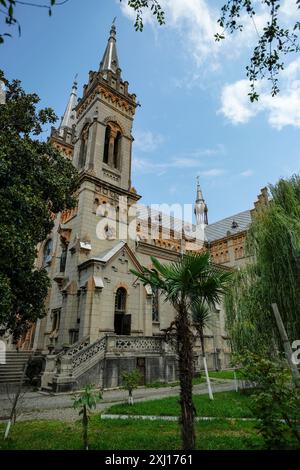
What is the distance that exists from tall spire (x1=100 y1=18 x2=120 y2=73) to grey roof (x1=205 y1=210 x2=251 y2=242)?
24.4m

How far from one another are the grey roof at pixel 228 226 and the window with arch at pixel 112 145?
18356 millimetres

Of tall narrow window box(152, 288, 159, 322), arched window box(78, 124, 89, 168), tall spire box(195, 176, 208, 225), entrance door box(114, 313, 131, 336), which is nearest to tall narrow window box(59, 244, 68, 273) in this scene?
entrance door box(114, 313, 131, 336)

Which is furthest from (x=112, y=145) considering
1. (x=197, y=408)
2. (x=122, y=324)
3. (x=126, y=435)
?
(x=126, y=435)

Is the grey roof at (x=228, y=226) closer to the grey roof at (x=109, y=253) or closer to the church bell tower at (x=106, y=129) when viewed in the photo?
the church bell tower at (x=106, y=129)

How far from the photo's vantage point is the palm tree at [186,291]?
504cm

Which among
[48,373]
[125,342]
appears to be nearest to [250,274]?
[125,342]

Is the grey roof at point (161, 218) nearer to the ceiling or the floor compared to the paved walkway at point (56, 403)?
nearer to the ceiling

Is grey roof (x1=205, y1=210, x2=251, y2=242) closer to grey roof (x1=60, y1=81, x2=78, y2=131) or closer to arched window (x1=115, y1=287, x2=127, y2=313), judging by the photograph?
arched window (x1=115, y1=287, x2=127, y2=313)

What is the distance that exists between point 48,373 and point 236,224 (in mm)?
31683

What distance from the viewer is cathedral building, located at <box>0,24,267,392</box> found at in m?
15.9

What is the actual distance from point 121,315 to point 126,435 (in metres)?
13.9

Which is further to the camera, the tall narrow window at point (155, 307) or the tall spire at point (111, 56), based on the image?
the tall spire at point (111, 56)

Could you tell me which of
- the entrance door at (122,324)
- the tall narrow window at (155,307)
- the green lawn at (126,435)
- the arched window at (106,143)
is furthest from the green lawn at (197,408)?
the arched window at (106,143)
